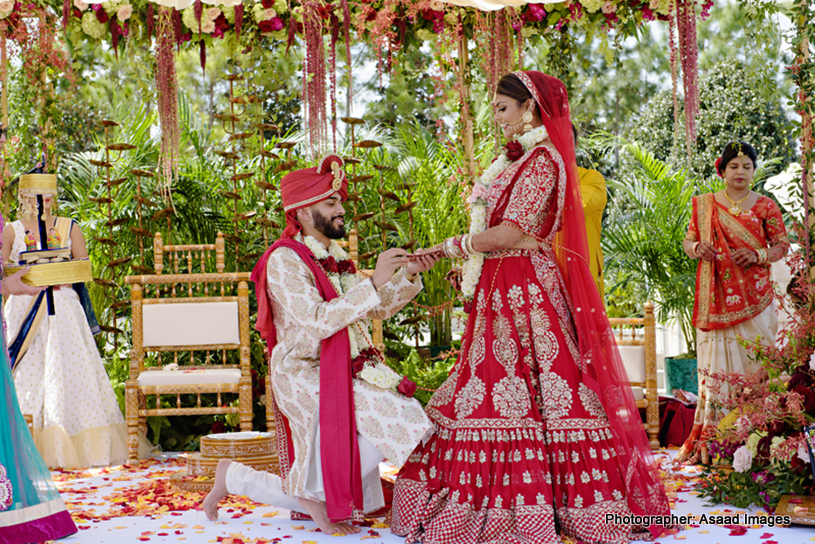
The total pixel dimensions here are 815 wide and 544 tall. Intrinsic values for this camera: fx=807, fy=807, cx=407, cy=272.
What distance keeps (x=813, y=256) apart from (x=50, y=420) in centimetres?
404

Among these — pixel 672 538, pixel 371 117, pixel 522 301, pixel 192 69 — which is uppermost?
pixel 192 69

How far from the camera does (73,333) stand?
477cm

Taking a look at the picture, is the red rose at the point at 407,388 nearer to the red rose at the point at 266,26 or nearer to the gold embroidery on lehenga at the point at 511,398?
the gold embroidery on lehenga at the point at 511,398

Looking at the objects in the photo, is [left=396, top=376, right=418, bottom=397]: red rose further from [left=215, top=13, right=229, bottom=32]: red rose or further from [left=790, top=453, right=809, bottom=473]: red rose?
[left=215, top=13, right=229, bottom=32]: red rose

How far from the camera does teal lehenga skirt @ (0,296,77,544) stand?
2.79m

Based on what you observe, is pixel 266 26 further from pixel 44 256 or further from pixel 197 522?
pixel 197 522

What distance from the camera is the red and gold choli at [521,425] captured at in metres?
2.80

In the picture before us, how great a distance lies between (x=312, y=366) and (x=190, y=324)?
2.00 metres

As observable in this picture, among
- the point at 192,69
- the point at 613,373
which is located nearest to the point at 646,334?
the point at 613,373

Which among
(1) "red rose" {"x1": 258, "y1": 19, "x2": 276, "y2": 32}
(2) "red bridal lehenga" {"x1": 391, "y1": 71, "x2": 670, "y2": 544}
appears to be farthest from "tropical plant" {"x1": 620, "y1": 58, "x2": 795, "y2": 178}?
(2) "red bridal lehenga" {"x1": 391, "y1": 71, "x2": 670, "y2": 544}

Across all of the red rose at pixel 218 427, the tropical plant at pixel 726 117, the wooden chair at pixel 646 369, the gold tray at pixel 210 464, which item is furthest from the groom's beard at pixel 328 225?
the tropical plant at pixel 726 117

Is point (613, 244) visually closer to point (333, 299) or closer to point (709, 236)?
point (709, 236)

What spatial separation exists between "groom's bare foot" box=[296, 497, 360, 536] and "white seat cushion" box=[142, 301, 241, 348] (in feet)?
6.67

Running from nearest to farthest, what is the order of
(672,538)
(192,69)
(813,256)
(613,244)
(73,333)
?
(672,538) < (813,256) < (73,333) < (613,244) < (192,69)
